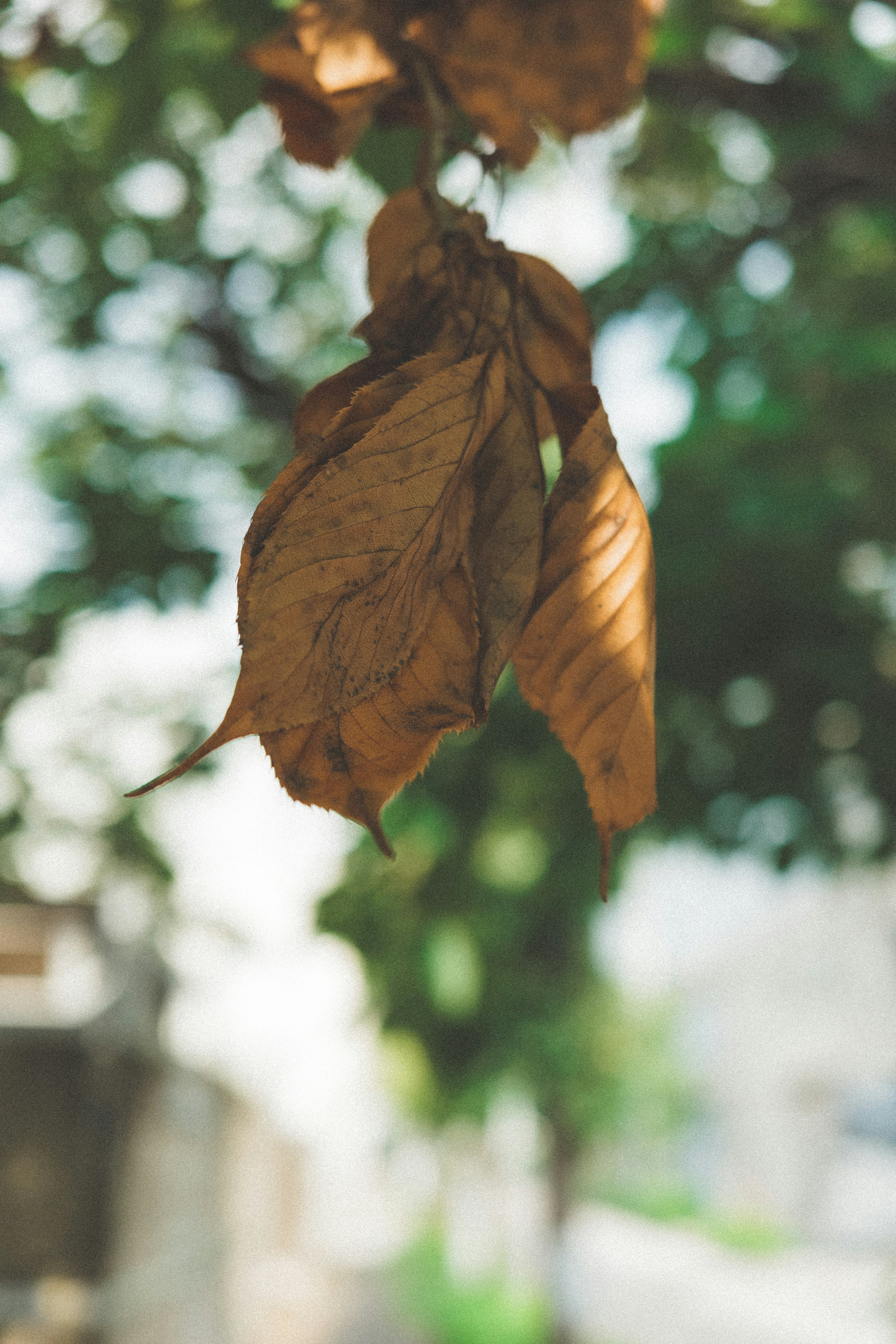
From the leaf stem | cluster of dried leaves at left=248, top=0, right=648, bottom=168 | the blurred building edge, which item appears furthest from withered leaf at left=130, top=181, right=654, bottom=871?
the blurred building edge

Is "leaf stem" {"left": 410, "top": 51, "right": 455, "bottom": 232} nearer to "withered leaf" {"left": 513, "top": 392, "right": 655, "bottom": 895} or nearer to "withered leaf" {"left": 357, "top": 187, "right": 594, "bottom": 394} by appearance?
"withered leaf" {"left": 357, "top": 187, "right": 594, "bottom": 394}

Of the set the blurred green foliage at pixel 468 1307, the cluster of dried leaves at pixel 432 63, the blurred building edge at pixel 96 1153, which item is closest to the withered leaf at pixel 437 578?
the cluster of dried leaves at pixel 432 63

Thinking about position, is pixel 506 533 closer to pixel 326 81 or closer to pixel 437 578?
pixel 437 578

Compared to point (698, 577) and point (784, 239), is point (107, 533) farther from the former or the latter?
point (784, 239)

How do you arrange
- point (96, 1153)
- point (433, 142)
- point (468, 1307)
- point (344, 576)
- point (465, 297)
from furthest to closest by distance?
point (468, 1307)
point (96, 1153)
point (433, 142)
point (465, 297)
point (344, 576)

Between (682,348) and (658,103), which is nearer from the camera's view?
(658,103)

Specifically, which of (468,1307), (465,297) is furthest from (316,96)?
(468,1307)

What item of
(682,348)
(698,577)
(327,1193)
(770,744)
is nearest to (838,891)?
(770,744)
